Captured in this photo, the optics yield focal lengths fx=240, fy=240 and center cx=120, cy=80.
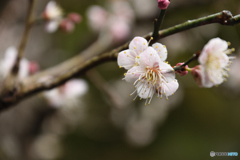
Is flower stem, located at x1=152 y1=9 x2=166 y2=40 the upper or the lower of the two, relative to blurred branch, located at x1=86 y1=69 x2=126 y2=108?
upper

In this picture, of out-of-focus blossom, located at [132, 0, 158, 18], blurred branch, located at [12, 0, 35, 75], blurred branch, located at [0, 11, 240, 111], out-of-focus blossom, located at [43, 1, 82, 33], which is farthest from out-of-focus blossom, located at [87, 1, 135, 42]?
blurred branch, located at [12, 0, 35, 75]

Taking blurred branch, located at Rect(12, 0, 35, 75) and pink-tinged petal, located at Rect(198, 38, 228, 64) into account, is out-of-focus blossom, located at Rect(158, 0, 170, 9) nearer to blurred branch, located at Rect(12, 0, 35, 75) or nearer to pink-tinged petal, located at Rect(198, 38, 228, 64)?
pink-tinged petal, located at Rect(198, 38, 228, 64)

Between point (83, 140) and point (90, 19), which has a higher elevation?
point (90, 19)

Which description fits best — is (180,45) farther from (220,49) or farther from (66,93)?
(220,49)

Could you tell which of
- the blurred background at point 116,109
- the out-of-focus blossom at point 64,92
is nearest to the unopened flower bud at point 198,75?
the out-of-focus blossom at point 64,92

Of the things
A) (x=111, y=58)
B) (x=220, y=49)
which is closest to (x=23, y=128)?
(x=111, y=58)
